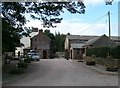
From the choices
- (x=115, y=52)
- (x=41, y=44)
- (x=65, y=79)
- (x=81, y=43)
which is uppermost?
(x=81, y=43)

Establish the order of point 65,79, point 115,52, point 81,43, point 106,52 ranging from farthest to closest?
point 81,43, point 106,52, point 115,52, point 65,79

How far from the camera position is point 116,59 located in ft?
120

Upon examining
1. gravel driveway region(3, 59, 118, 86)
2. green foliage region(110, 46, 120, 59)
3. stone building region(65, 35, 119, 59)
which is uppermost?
stone building region(65, 35, 119, 59)

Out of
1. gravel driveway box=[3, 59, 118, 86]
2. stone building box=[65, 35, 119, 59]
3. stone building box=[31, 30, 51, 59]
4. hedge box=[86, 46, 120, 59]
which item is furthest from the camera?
stone building box=[31, 30, 51, 59]

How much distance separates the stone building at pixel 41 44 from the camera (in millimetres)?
91938

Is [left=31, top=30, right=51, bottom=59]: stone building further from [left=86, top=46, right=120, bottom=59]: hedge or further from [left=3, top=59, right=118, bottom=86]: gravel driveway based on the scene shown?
[left=3, top=59, right=118, bottom=86]: gravel driveway

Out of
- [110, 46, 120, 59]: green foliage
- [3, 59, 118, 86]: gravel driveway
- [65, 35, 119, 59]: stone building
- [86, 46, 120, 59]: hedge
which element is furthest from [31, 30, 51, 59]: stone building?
[3, 59, 118, 86]: gravel driveway

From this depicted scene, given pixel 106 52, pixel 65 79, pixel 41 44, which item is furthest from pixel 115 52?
pixel 41 44

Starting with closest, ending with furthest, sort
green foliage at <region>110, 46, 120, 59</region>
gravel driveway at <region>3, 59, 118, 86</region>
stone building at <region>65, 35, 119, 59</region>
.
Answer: gravel driveway at <region>3, 59, 118, 86</region> → green foliage at <region>110, 46, 120, 59</region> → stone building at <region>65, 35, 119, 59</region>

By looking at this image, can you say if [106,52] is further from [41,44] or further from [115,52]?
[41,44]

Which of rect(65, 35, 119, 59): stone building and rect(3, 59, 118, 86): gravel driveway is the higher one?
rect(65, 35, 119, 59): stone building

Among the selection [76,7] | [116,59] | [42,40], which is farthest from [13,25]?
[42,40]

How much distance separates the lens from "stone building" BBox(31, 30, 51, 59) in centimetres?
9194

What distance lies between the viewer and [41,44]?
307ft
